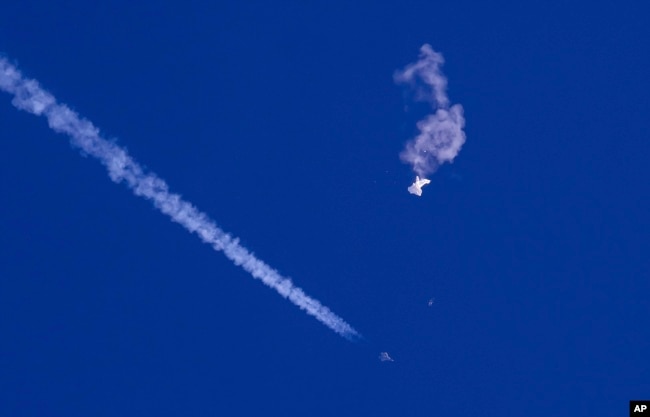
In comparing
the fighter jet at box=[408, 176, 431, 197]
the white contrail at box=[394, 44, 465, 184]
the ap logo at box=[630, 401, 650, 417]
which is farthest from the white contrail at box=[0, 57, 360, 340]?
the ap logo at box=[630, 401, 650, 417]

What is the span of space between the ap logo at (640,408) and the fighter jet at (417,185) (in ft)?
51.5

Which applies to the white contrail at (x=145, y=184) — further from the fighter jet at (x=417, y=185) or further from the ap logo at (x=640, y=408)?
the ap logo at (x=640, y=408)

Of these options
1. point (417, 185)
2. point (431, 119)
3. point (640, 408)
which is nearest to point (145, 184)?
point (417, 185)

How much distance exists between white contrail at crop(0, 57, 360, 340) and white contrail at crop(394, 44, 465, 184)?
27.7 feet

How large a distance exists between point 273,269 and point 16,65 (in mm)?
14193

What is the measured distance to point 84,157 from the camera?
1109 inches

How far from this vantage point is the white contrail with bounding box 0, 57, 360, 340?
27.2m

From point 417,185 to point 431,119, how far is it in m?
3.25

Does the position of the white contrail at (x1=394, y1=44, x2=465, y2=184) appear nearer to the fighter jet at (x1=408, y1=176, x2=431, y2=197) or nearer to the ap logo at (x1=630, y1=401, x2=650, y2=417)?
the fighter jet at (x1=408, y1=176, x2=431, y2=197)

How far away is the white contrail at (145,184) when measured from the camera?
27.2 meters

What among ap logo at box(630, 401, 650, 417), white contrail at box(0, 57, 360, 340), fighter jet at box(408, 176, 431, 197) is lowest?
white contrail at box(0, 57, 360, 340)

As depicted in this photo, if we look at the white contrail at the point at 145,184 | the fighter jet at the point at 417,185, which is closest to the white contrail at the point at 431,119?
the fighter jet at the point at 417,185

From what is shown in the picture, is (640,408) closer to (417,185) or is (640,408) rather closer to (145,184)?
(417,185)

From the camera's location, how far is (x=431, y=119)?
3108 cm
